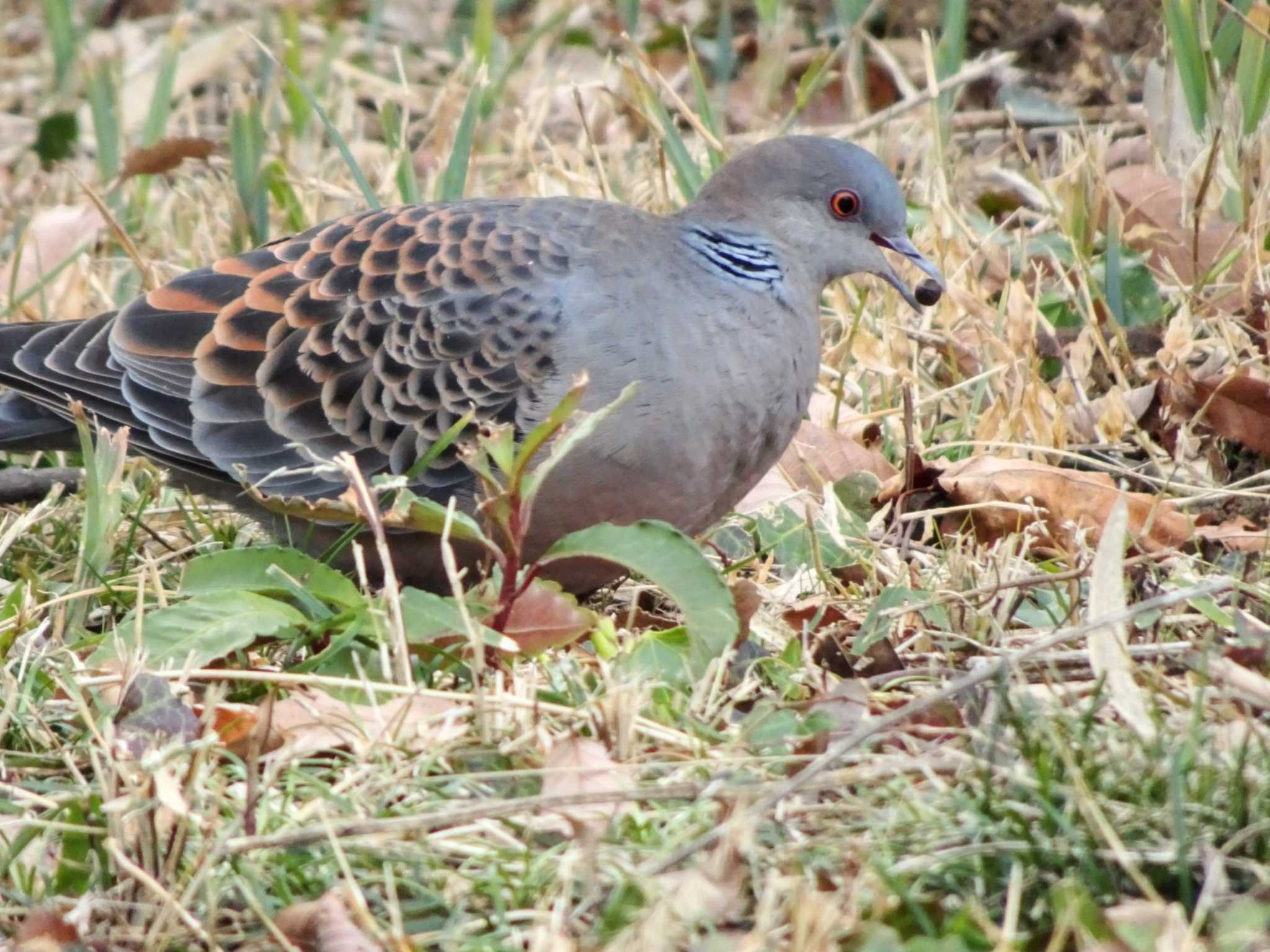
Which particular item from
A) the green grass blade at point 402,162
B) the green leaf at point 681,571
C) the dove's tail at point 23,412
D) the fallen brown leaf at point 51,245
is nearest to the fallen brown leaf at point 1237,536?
the green leaf at point 681,571

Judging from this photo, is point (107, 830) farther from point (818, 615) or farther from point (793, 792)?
point (818, 615)

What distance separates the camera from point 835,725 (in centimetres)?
255

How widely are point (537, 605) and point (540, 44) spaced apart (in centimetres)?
433

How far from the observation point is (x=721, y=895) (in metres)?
2.09

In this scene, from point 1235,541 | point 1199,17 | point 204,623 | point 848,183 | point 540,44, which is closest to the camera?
point 204,623

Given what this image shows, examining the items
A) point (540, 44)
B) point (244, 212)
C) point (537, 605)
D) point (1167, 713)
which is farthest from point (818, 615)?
point (540, 44)

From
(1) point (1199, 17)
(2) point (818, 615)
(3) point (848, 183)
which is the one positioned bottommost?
(2) point (818, 615)

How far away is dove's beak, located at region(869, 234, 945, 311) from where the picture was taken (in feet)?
12.4

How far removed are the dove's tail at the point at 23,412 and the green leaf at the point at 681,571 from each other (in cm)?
155

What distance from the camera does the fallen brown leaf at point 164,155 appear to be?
5027 millimetres

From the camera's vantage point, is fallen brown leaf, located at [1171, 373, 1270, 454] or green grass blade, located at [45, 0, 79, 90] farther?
green grass blade, located at [45, 0, 79, 90]

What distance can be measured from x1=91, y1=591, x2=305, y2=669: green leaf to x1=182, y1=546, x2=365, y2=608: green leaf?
6 centimetres

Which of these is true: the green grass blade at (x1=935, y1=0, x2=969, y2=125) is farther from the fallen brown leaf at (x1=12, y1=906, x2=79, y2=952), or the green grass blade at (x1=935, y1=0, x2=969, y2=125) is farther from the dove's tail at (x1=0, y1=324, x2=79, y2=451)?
the fallen brown leaf at (x1=12, y1=906, x2=79, y2=952)

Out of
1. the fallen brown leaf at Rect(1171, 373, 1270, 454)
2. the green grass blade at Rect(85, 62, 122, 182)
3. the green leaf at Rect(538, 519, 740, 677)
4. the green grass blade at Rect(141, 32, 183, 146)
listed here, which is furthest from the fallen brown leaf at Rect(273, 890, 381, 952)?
the green grass blade at Rect(141, 32, 183, 146)
